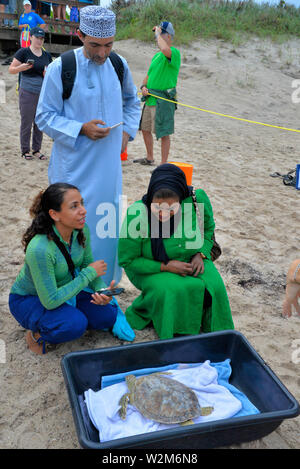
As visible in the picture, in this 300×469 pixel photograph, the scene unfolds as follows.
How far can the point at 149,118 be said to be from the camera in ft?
18.5

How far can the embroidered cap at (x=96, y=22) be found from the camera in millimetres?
2268

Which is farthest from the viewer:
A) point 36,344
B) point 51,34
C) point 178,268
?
point 51,34

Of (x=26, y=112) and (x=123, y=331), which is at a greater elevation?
(x=26, y=112)

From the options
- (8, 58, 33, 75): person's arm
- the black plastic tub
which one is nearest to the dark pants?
(8, 58, 33, 75): person's arm

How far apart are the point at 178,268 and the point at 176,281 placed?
0.09 meters

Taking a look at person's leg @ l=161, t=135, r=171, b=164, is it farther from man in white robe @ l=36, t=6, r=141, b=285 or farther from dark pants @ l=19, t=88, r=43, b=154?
man in white robe @ l=36, t=6, r=141, b=285

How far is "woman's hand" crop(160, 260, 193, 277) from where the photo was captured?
2578 mm

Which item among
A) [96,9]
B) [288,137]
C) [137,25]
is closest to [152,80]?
[96,9]

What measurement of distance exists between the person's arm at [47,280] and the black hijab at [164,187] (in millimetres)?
528

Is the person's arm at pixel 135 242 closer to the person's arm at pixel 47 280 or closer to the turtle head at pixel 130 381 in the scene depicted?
the person's arm at pixel 47 280

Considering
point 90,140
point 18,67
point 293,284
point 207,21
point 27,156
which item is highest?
point 207,21

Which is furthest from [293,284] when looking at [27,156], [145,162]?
[27,156]

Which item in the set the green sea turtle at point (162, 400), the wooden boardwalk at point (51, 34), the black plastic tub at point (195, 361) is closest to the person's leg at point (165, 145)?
the black plastic tub at point (195, 361)

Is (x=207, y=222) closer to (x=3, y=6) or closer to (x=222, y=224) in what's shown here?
(x=222, y=224)
